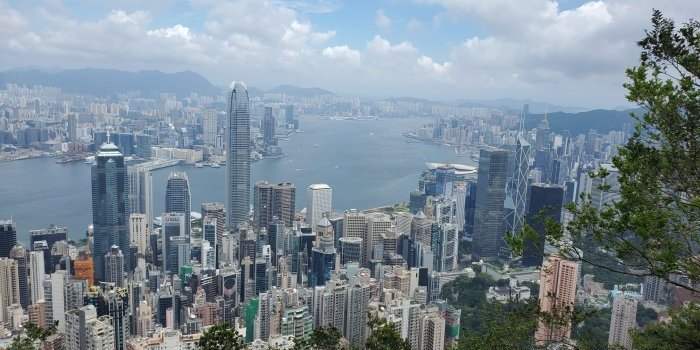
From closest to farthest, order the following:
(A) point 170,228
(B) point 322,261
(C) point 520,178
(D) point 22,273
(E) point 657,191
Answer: (E) point 657,191
(D) point 22,273
(B) point 322,261
(A) point 170,228
(C) point 520,178

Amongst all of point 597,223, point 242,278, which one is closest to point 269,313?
point 242,278

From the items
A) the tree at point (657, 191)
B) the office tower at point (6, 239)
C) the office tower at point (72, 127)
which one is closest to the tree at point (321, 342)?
the tree at point (657, 191)

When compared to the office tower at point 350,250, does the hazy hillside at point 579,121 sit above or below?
above

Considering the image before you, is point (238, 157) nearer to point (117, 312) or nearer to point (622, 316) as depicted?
point (117, 312)

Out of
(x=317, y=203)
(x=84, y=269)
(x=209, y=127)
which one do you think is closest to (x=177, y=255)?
(x=84, y=269)

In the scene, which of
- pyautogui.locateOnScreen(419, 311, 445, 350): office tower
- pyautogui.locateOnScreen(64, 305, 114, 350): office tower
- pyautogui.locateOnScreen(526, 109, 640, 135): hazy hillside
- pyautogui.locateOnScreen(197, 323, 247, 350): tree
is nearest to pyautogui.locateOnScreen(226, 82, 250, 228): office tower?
pyautogui.locateOnScreen(64, 305, 114, 350): office tower

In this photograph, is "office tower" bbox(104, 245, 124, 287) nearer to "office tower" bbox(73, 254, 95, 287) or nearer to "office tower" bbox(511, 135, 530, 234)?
"office tower" bbox(73, 254, 95, 287)

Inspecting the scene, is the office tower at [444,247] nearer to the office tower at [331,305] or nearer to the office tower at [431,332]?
the office tower at [331,305]
